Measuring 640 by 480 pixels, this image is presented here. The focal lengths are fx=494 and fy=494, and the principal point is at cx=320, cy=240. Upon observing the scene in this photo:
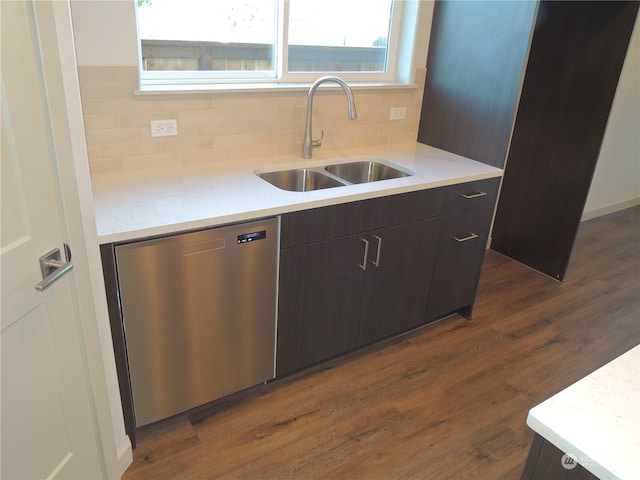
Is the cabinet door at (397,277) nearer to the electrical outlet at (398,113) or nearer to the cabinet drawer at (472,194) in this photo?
the cabinet drawer at (472,194)

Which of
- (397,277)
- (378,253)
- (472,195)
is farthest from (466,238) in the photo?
(378,253)

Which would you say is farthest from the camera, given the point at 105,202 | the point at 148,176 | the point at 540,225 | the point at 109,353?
the point at 540,225

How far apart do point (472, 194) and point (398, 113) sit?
2.29 ft

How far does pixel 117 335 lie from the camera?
1.70 m

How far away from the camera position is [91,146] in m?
2.06

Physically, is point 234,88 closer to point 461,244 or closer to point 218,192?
point 218,192

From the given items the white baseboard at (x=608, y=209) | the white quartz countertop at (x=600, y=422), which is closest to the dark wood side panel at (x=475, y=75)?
the white quartz countertop at (x=600, y=422)

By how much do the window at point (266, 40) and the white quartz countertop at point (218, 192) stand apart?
1.49 feet

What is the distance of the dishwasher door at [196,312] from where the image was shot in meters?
1.69

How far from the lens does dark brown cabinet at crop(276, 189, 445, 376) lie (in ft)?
6.66

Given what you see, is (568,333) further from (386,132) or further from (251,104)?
(251,104)

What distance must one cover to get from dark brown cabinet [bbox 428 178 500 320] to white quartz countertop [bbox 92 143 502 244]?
0.29 ft

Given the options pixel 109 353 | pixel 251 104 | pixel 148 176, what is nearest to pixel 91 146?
pixel 148 176

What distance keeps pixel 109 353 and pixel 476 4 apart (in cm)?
237
